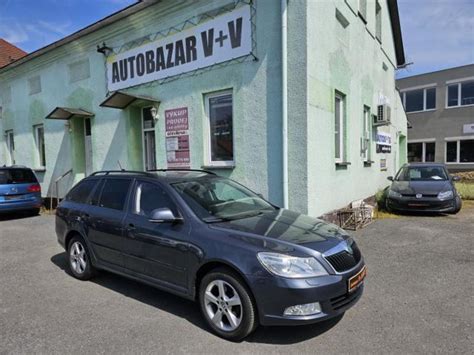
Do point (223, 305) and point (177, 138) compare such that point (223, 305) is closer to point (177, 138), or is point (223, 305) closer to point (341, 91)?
point (177, 138)

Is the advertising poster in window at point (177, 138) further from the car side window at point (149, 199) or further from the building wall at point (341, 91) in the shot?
the car side window at point (149, 199)

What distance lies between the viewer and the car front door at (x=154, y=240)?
3.65 meters

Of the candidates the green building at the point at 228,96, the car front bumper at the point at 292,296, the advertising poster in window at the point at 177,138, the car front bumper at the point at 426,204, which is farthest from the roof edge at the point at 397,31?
the car front bumper at the point at 292,296

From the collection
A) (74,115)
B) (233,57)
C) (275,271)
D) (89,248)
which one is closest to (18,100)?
(74,115)

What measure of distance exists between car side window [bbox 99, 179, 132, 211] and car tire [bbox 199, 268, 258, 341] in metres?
1.76

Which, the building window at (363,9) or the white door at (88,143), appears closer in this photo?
the building window at (363,9)

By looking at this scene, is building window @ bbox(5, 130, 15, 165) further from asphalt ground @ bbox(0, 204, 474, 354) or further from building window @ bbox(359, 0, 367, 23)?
building window @ bbox(359, 0, 367, 23)

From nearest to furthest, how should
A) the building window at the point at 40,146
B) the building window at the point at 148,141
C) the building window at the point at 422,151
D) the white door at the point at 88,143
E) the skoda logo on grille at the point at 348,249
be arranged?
the skoda logo on grille at the point at 348,249 → the building window at the point at 148,141 → the white door at the point at 88,143 → the building window at the point at 40,146 → the building window at the point at 422,151

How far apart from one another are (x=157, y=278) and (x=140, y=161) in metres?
6.74

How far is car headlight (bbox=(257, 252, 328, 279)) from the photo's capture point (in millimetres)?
3030

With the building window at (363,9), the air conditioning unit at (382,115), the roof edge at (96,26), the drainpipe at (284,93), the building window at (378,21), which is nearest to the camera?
the drainpipe at (284,93)

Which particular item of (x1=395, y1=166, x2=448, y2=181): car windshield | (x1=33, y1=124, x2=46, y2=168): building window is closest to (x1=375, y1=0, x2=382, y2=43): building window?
(x1=395, y1=166, x2=448, y2=181): car windshield

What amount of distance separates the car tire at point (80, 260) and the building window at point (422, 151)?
25369 millimetres

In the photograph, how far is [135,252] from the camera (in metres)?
4.11
